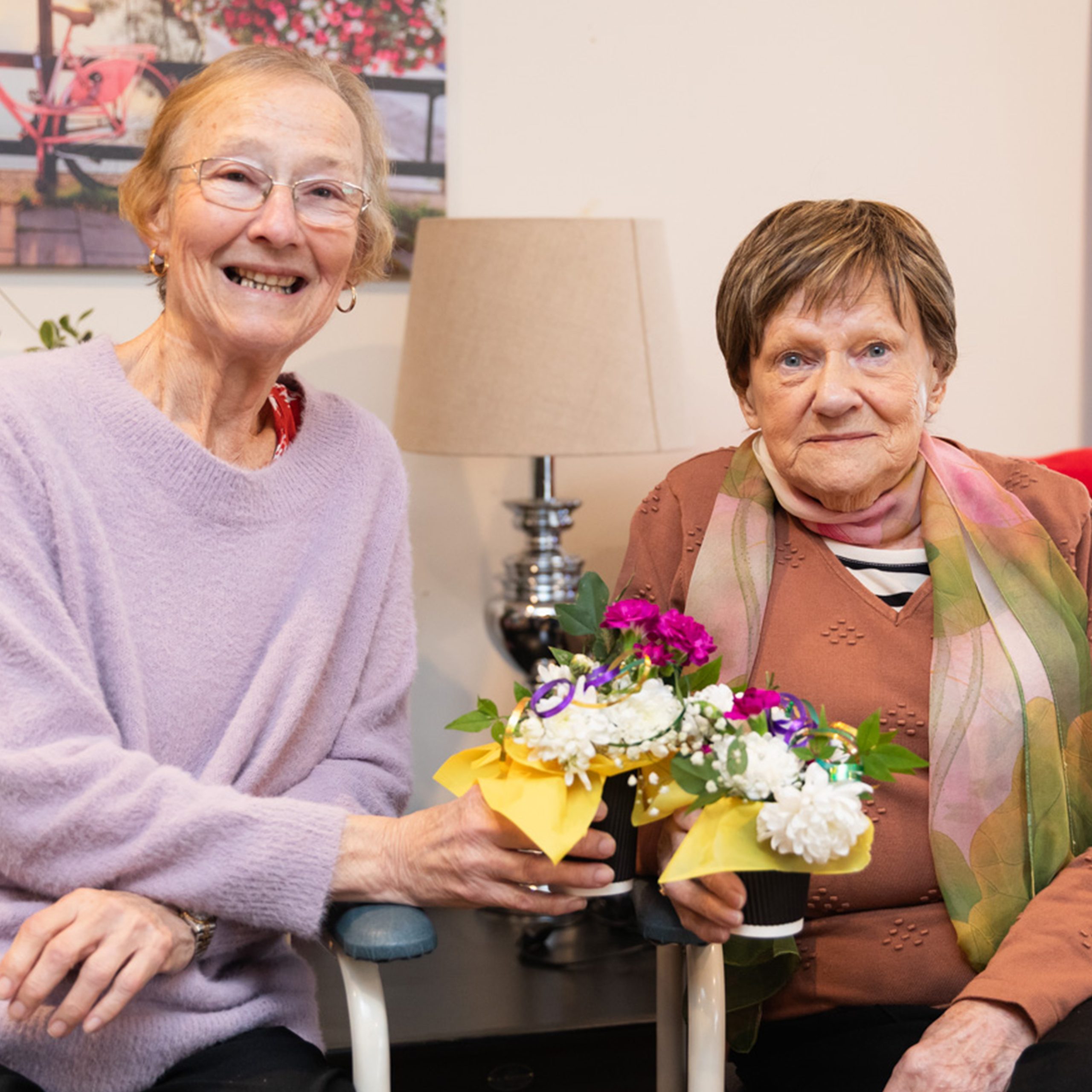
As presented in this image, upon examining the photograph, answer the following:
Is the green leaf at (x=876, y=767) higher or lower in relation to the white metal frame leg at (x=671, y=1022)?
higher

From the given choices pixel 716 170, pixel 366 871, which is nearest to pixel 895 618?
pixel 366 871

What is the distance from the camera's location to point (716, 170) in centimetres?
235

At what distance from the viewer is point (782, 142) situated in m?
2.37

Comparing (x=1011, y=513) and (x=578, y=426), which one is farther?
(x=578, y=426)

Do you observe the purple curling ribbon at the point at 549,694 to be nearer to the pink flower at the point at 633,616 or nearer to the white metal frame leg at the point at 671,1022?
the pink flower at the point at 633,616

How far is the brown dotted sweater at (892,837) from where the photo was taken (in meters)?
1.27

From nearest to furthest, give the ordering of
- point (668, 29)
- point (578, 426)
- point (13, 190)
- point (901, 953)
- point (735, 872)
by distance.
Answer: point (735, 872)
point (901, 953)
point (578, 426)
point (13, 190)
point (668, 29)

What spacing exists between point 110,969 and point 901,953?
33.0 inches

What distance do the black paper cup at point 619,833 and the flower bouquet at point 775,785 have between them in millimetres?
78

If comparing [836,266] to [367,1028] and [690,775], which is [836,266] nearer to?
[690,775]

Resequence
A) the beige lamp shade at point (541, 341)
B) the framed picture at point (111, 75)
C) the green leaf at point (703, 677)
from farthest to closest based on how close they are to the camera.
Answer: the framed picture at point (111, 75) < the beige lamp shade at point (541, 341) < the green leaf at point (703, 677)

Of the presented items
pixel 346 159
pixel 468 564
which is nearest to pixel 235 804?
pixel 346 159

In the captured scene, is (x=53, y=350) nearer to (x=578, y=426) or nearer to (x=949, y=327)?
(x=578, y=426)

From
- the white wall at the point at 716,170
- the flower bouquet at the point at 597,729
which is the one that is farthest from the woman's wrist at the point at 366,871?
the white wall at the point at 716,170
